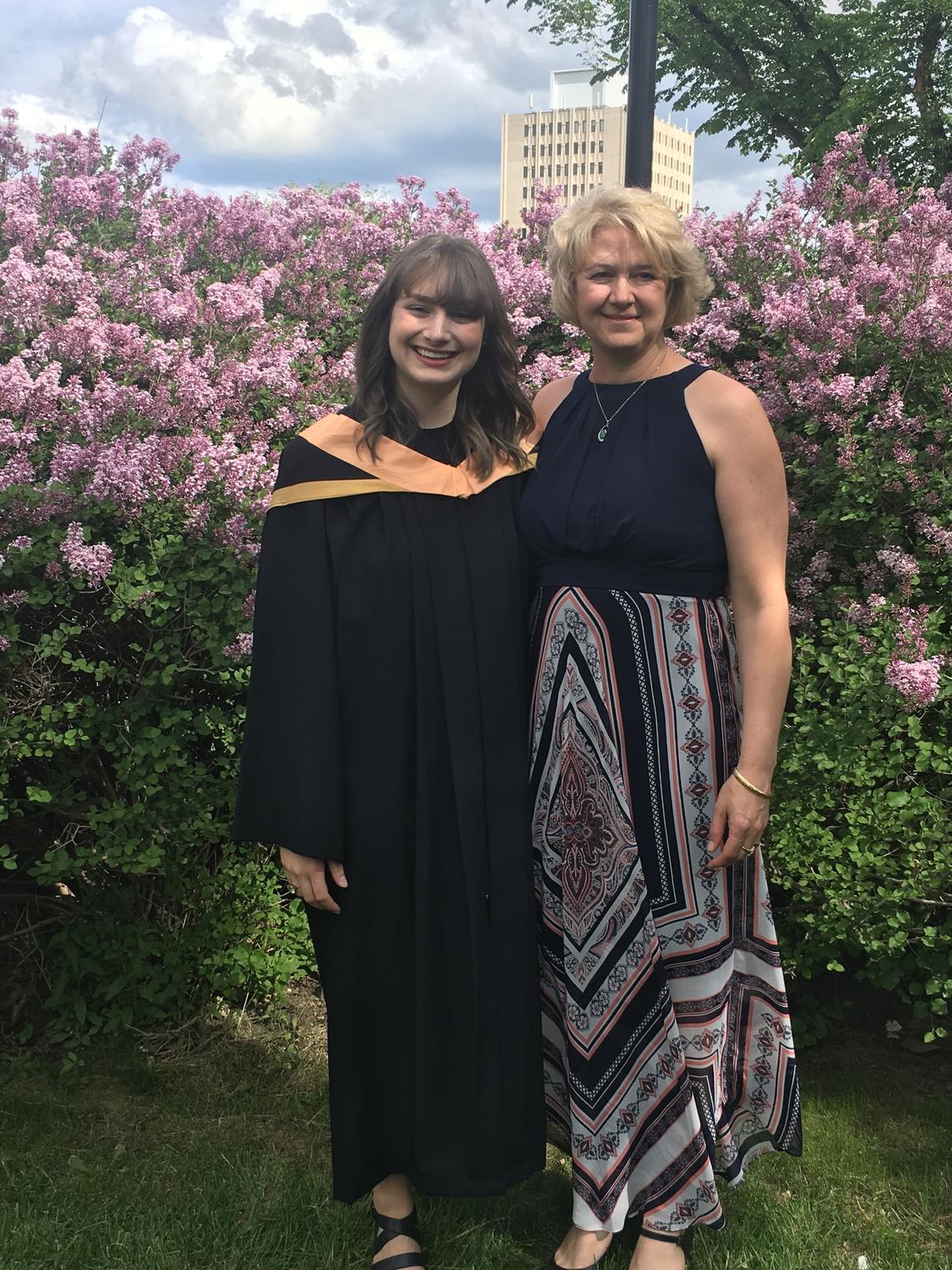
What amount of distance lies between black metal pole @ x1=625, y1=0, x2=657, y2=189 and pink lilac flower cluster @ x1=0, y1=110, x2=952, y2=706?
1.18 feet

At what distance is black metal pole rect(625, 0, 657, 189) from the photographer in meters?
4.38

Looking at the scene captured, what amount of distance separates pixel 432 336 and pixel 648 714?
0.85 metres

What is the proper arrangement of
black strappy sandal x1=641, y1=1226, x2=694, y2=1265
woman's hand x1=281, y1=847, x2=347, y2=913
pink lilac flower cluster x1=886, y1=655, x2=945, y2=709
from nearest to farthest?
woman's hand x1=281, y1=847, x2=347, y2=913 < black strappy sandal x1=641, y1=1226, x2=694, y2=1265 < pink lilac flower cluster x1=886, y1=655, x2=945, y2=709

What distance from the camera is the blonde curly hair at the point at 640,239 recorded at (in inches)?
88.2

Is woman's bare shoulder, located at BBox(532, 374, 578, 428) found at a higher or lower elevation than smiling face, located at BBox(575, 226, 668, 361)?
lower

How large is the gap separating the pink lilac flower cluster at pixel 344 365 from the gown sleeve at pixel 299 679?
0.76m

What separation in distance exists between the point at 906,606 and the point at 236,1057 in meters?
2.30

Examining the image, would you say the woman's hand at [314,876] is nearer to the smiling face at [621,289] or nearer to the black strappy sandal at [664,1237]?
the black strappy sandal at [664,1237]

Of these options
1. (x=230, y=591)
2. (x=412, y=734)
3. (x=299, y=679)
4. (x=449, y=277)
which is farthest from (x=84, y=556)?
(x=449, y=277)

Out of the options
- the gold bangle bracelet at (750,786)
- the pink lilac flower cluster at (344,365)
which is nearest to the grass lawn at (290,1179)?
the gold bangle bracelet at (750,786)

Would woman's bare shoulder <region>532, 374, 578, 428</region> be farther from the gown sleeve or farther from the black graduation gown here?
the gown sleeve

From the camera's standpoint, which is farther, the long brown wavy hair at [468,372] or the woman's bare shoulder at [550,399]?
the woman's bare shoulder at [550,399]

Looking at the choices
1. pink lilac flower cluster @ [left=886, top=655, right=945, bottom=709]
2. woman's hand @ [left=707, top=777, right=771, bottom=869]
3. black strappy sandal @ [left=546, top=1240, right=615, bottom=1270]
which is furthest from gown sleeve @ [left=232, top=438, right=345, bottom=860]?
pink lilac flower cluster @ [left=886, top=655, right=945, bottom=709]

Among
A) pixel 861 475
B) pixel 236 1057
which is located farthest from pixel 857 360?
pixel 236 1057
